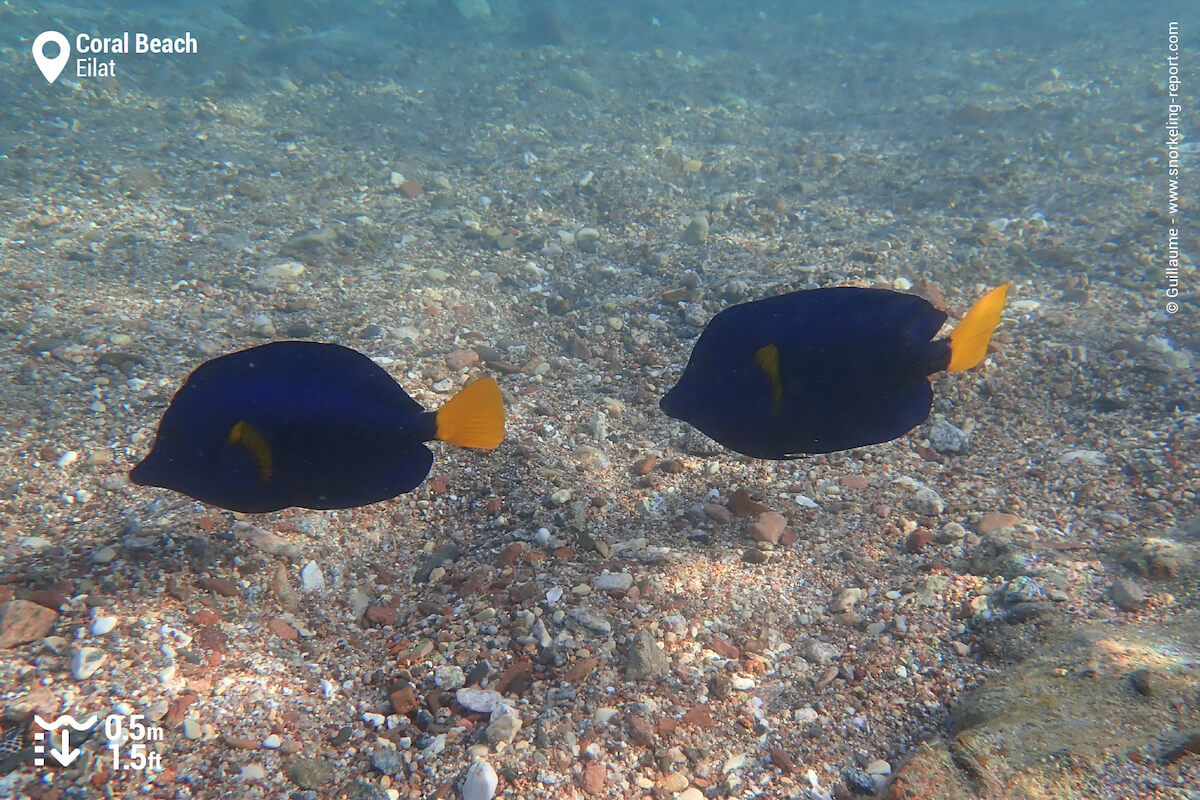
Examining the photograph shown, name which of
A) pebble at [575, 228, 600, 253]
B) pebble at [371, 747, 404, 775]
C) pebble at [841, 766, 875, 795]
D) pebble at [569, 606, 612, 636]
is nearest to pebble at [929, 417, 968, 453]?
pebble at [841, 766, 875, 795]

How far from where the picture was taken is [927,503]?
3.06 meters

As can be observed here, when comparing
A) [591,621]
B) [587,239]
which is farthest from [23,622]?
[587,239]

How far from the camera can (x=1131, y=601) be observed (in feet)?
7.47

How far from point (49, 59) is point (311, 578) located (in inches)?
474

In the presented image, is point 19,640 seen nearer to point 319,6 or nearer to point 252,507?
point 252,507

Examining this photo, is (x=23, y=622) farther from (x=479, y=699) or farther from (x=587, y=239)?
(x=587, y=239)

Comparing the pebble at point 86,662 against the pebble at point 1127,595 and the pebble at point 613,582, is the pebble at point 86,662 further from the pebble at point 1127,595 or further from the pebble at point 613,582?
the pebble at point 1127,595

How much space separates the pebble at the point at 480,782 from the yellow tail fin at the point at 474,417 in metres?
1.01

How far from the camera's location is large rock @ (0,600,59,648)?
2.04m

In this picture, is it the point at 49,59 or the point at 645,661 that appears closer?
the point at 645,661

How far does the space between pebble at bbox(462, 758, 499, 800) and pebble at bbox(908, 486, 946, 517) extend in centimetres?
227

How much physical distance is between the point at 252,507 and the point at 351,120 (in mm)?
9734

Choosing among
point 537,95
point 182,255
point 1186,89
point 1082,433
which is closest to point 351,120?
point 537,95

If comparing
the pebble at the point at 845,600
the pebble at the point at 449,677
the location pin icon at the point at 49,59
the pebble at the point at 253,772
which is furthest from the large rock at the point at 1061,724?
the location pin icon at the point at 49,59
